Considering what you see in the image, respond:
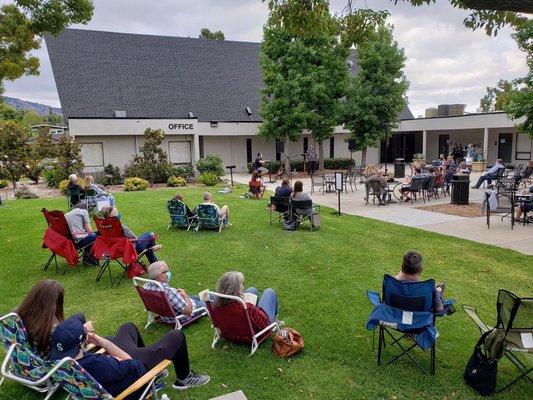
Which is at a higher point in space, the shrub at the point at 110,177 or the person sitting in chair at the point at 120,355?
the shrub at the point at 110,177

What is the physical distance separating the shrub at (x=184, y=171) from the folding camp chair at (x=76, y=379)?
19123mm

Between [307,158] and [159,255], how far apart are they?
59.5 feet

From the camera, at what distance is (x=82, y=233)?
292 inches

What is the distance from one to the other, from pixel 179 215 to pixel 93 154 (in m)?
15.0

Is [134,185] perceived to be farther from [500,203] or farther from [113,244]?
[500,203]

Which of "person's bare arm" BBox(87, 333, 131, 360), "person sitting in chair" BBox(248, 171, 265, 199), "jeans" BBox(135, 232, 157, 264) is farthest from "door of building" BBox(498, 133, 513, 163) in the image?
"person's bare arm" BBox(87, 333, 131, 360)

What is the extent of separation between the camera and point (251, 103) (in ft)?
95.4

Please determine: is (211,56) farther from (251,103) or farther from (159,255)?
(159,255)

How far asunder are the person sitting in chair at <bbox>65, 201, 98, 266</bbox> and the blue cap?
4525mm

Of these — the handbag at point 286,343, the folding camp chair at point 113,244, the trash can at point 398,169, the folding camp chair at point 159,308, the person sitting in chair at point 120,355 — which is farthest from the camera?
the trash can at point 398,169

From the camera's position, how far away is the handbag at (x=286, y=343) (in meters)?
4.36

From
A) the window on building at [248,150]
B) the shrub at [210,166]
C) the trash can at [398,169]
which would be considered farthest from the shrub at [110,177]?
the trash can at [398,169]

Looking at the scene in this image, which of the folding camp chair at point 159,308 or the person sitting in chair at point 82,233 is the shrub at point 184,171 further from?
the folding camp chair at point 159,308

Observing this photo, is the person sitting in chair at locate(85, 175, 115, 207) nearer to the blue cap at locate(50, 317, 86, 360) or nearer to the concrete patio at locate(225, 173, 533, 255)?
the concrete patio at locate(225, 173, 533, 255)
